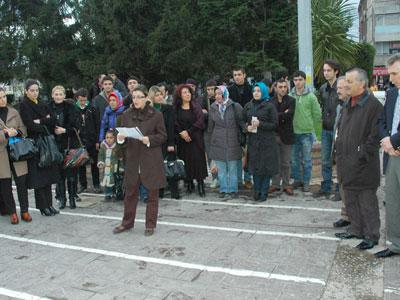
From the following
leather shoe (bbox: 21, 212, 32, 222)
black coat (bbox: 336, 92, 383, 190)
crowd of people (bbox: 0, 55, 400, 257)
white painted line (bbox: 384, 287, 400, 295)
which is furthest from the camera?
leather shoe (bbox: 21, 212, 32, 222)

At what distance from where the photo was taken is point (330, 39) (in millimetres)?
13875

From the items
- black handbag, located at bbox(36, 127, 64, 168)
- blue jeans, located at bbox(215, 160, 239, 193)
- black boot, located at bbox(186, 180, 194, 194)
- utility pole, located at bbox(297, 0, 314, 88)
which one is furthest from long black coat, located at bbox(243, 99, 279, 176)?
black handbag, located at bbox(36, 127, 64, 168)

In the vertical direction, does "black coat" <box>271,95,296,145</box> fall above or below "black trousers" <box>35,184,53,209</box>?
above

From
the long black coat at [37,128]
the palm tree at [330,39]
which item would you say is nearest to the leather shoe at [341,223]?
the long black coat at [37,128]

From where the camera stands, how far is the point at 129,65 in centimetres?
2272

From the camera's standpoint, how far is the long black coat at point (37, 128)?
6.58 metres

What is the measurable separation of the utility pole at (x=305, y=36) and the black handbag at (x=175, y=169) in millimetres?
3419

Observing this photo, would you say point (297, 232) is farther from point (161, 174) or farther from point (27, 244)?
point (27, 244)

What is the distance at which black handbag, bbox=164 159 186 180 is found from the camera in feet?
24.5

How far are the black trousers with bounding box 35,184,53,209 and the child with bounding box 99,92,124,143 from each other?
135 centimetres

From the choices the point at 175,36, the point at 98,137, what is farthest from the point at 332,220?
the point at 175,36

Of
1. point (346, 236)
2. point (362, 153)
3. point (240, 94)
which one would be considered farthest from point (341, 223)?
point (240, 94)

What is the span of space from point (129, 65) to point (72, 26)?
316 inches

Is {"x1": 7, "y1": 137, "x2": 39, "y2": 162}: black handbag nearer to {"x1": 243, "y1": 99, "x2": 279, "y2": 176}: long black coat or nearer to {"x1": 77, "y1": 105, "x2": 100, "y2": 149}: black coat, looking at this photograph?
{"x1": 77, "y1": 105, "x2": 100, "y2": 149}: black coat
